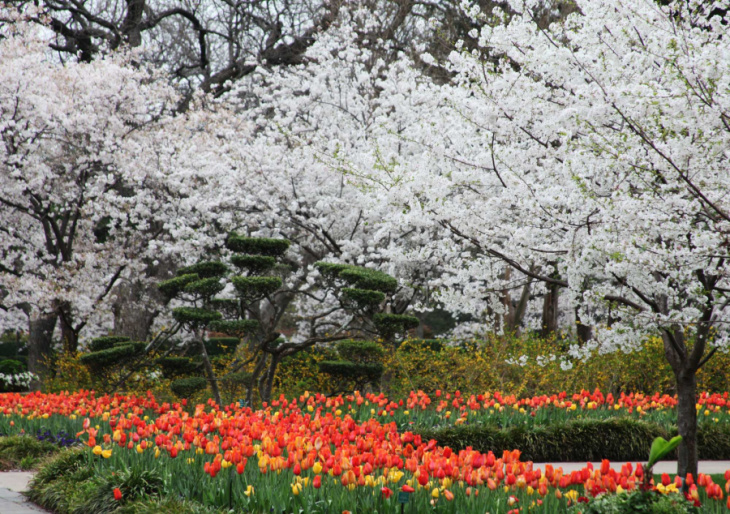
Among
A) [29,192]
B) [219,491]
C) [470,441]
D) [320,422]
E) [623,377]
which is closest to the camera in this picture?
[219,491]

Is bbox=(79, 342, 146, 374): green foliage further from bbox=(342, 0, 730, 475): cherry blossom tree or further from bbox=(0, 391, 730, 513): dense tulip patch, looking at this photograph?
bbox=(342, 0, 730, 475): cherry blossom tree

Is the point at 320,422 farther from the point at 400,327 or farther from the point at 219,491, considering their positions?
the point at 400,327

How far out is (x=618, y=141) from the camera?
17.3 ft

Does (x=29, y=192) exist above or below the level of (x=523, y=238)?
above

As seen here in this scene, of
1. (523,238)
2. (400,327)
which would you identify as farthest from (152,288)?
(523,238)

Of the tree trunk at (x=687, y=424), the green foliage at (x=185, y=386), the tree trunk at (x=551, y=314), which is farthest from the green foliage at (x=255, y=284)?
the tree trunk at (x=551, y=314)

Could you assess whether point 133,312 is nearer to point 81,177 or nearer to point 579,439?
point 81,177

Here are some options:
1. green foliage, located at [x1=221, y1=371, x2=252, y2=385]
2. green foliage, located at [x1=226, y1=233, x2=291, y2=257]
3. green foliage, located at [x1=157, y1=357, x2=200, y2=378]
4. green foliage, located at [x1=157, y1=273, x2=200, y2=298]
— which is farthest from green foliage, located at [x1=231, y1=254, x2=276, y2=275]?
green foliage, located at [x1=157, y1=357, x2=200, y2=378]

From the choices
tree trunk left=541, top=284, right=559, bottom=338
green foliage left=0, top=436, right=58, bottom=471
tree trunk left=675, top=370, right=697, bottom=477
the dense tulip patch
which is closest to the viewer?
the dense tulip patch

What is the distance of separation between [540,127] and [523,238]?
1.22 meters

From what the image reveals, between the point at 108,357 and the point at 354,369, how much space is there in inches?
135

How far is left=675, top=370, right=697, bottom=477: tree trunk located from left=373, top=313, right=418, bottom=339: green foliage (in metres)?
4.04

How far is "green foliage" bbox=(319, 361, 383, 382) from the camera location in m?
9.70

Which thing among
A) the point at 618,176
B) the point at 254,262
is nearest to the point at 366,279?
the point at 254,262
